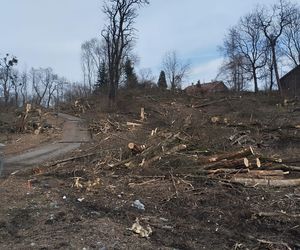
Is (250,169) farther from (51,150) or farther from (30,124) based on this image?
(30,124)

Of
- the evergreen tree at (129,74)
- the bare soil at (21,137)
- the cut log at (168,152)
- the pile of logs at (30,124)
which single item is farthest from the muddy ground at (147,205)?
the evergreen tree at (129,74)

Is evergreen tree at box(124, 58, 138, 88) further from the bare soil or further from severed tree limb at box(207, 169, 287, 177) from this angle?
severed tree limb at box(207, 169, 287, 177)

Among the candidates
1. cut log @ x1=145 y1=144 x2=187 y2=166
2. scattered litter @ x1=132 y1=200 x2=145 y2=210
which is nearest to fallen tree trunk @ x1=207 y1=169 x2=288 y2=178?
cut log @ x1=145 y1=144 x2=187 y2=166

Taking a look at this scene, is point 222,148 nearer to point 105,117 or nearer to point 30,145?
A: point 30,145

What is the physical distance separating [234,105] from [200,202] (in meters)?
25.1

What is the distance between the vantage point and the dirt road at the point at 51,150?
51.8ft

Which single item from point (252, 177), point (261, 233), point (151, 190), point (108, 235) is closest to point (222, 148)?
point (252, 177)

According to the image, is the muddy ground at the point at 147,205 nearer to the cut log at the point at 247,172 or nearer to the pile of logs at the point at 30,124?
the cut log at the point at 247,172

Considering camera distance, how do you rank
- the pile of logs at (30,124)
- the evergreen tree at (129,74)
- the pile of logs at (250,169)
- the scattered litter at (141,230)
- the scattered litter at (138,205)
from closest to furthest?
the scattered litter at (141,230) < the scattered litter at (138,205) < the pile of logs at (250,169) < the pile of logs at (30,124) < the evergreen tree at (129,74)

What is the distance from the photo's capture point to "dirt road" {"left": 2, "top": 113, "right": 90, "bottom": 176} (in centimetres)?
1577

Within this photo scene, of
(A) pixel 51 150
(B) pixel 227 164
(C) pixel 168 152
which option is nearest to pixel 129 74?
(A) pixel 51 150

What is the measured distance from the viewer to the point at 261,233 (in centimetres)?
806

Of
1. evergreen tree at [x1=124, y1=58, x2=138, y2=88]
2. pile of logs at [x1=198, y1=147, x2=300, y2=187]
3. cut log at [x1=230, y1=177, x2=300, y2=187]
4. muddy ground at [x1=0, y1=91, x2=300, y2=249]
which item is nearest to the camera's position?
muddy ground at [x1=0, y1=91, x2=300, y2=249]

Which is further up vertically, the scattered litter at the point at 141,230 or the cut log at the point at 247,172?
the cut log at the point at 247,172
